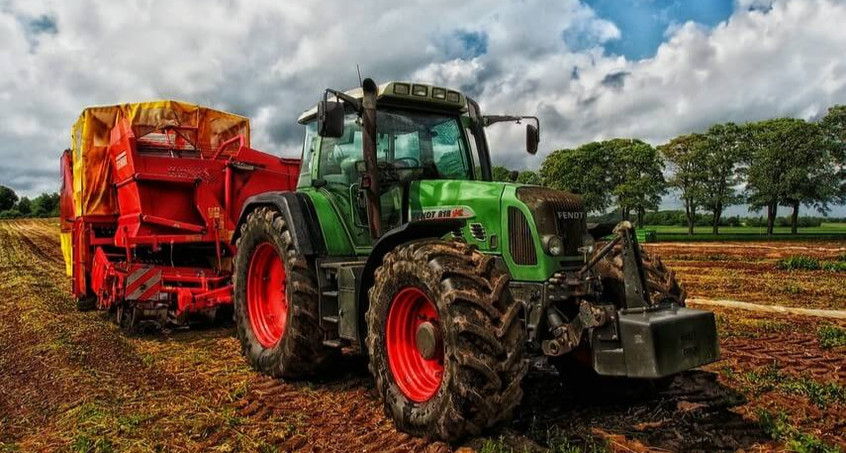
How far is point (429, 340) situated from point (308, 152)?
2.94 m

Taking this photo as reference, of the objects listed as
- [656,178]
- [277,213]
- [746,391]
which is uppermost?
[656,178]

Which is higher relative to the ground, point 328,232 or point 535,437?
point 328,232

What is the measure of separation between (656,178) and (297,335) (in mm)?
52126

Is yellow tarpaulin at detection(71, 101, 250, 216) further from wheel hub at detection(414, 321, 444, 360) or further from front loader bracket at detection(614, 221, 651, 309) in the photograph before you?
front loader bracket at detection(614, 221, 651, 309)

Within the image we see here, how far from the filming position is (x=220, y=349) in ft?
23.8

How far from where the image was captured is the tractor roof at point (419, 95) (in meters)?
5.39

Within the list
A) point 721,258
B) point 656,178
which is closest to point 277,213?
point 721,258

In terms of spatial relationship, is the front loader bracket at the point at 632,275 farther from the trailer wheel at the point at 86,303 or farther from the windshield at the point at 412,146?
the trailer wheel at the point at 86,303

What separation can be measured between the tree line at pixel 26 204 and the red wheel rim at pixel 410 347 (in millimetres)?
82380

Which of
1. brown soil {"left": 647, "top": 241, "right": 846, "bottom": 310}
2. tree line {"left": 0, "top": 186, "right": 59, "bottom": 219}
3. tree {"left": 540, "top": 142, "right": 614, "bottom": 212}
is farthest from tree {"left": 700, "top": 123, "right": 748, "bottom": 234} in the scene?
tree line {"left": 0, "top": 186, "right": 59, "bottom": 219}

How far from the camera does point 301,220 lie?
19.1 ft

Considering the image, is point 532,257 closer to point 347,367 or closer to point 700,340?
point 700,340

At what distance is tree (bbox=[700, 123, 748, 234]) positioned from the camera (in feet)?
155

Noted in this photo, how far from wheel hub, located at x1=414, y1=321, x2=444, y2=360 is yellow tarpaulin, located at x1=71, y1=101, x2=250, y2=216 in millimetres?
6600
